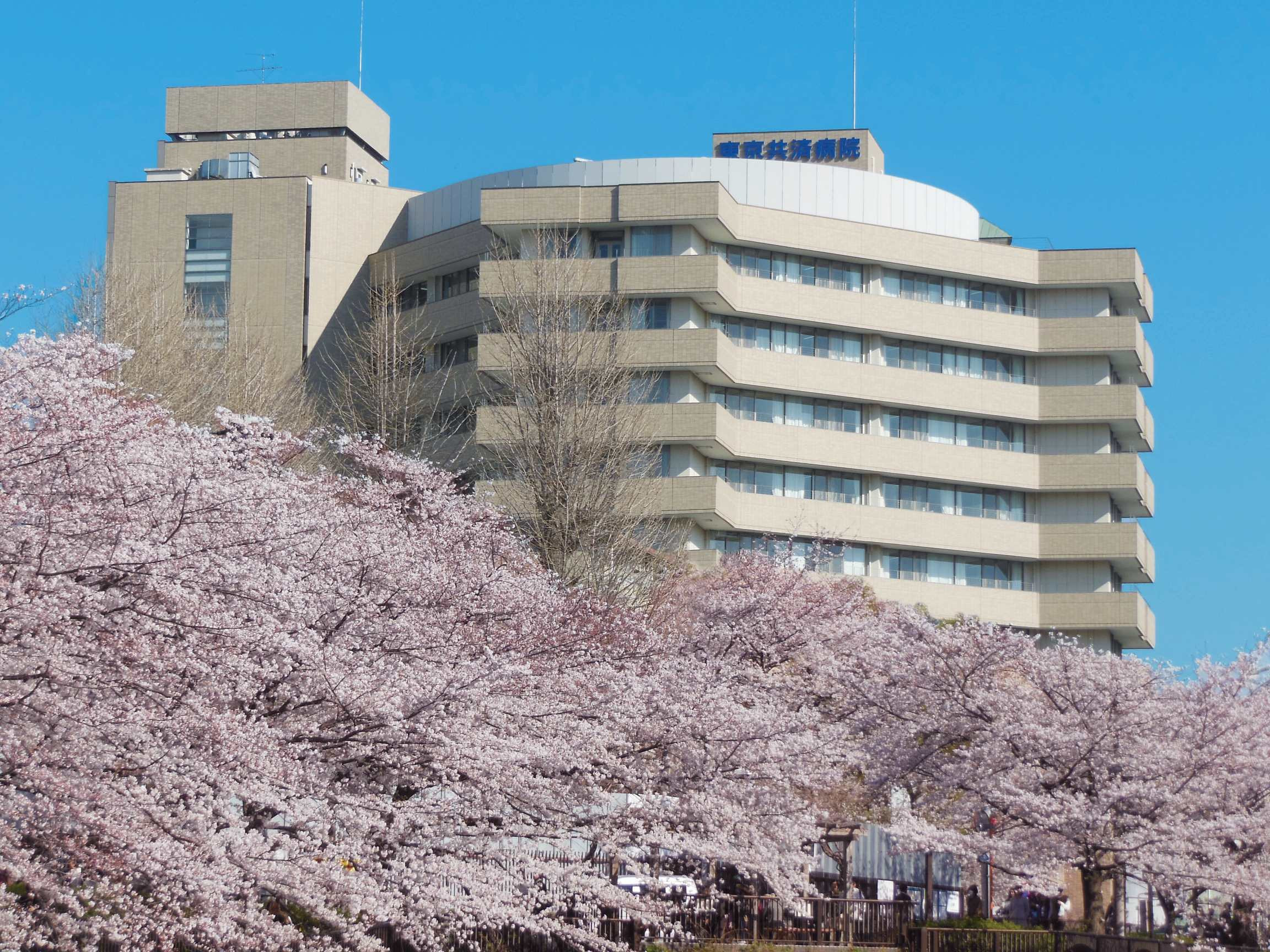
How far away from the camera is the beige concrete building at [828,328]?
65938 mm

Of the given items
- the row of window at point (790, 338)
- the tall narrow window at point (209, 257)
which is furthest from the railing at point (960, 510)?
the tall narrow window at point (209, 257)

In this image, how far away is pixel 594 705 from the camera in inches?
934

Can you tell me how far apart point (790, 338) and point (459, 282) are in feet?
47.4

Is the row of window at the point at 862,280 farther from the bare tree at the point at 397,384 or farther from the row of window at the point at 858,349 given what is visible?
the bare tree at the point at 397,384

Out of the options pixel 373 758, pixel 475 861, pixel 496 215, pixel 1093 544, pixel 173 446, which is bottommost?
pixel 475 861

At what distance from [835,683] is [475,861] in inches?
680

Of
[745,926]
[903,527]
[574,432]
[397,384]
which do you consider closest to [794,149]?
[903,527]

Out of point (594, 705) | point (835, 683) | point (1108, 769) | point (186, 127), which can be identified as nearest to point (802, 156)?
point (186, 127)

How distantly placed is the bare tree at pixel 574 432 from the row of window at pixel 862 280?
8.58 metres

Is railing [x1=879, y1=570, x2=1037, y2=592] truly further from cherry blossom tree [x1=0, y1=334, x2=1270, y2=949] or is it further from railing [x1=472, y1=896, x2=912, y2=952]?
railing [x1=472, y1=896, x2=912, y2=952]

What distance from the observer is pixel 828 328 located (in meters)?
69.5

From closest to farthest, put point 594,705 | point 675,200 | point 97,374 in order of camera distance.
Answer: point 97,374
point 594,705
point 675,200

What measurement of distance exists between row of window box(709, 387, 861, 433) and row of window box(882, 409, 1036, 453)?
1813 millimetres

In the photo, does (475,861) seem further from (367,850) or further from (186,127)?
(186,127)
